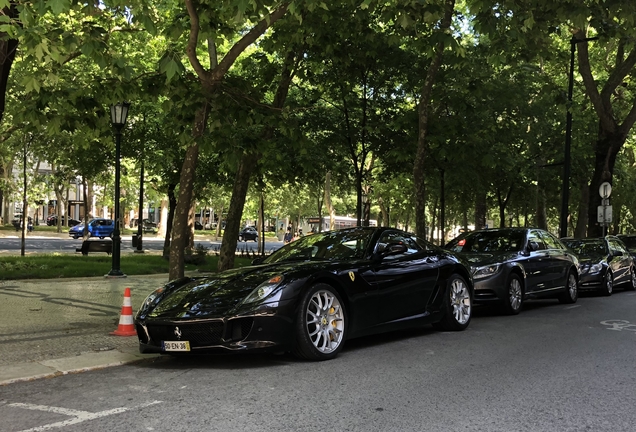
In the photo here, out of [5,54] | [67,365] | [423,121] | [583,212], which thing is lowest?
[67,365]

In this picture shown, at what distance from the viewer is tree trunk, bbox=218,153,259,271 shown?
12.2m

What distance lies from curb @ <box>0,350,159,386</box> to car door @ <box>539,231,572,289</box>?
26.4ft

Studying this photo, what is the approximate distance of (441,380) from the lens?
5.63m

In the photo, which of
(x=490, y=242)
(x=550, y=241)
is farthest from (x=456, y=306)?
(x=550, y=241)

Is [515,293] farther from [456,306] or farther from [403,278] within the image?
[403,278]

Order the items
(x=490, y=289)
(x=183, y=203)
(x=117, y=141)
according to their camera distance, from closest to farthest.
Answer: (x=183, y=203) → (x=490, y=289) → (x=117, y=141)

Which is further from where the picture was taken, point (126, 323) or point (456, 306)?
point (456, 306)

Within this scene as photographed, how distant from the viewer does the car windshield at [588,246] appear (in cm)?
1567

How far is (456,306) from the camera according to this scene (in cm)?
854

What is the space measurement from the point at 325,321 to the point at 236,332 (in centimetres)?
102

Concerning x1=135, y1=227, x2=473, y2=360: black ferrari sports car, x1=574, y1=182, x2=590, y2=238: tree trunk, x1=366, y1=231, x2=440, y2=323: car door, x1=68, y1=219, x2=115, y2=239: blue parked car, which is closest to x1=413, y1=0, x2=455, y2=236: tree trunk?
x1=366, y1=231, x2=440, y2=323: car door

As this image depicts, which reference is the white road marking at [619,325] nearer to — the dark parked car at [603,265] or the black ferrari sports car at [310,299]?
the black ferrari sports car at [310,299]

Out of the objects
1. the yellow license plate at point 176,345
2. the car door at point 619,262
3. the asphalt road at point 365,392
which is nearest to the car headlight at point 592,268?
the car door at point 619,262

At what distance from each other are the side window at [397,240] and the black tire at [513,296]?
9.22 feet
